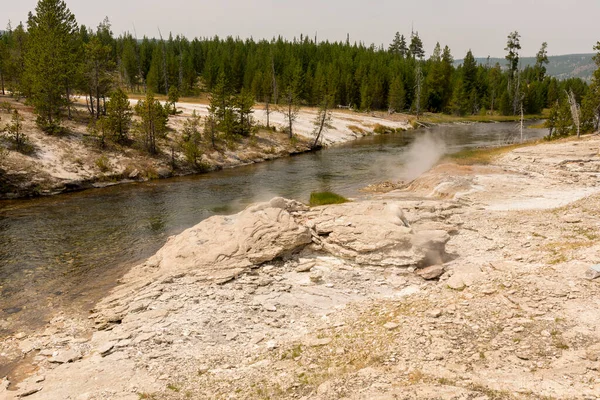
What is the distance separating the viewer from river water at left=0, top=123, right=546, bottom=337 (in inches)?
772

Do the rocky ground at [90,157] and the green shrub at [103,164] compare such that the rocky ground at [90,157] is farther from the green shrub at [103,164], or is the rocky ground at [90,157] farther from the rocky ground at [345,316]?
the rocky ground at [345,316]

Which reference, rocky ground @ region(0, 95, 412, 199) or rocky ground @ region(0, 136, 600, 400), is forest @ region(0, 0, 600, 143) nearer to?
rocky ground @ region(0, 95, 412, 199)

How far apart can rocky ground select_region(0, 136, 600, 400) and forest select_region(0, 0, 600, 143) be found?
42075 millimetres

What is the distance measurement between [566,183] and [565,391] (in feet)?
98.5

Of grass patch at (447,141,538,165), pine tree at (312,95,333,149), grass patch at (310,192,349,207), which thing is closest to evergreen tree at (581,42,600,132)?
grass patch at (447,141,538,165)

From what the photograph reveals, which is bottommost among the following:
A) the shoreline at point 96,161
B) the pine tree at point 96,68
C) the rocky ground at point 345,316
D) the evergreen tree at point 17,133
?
the rocky ground at point 345,316

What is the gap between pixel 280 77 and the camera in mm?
122750

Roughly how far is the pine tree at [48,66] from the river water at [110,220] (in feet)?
49.9

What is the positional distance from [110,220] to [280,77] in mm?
99300

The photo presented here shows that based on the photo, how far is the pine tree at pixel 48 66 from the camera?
158ft

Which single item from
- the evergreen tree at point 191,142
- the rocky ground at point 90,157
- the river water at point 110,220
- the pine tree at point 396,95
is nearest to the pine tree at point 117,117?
the rocky ground at point 90,157

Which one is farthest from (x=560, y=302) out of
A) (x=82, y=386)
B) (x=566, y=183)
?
(x=566, y=183)

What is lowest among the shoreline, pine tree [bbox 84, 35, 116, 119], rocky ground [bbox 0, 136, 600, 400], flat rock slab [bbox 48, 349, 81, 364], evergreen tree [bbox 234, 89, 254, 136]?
flat rock slab [bbox 48, 349, 81, 364]

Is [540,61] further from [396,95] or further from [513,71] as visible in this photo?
[396,95]
